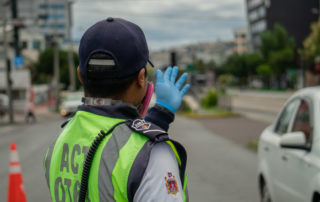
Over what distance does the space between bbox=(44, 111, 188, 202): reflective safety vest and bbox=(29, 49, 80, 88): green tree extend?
8030cm

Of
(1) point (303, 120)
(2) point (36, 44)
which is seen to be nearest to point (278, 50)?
(2) point (36, 44)

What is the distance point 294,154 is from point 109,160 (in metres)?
3.18

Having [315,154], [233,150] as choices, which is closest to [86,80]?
[315,154]

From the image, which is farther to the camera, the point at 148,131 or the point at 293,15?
the point at 293,15

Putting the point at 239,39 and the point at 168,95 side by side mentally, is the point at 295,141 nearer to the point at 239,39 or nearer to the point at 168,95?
the point at 168,95

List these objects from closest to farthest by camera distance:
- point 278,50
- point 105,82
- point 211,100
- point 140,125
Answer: point 140,125 < point 105,82 < point 211,100 < point 278,50

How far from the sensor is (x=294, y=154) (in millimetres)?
4449

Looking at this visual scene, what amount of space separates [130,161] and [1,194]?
681 centimetres

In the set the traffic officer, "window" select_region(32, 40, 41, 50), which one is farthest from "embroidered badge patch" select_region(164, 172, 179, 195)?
"window" select_region(32, 40, 41, 50)

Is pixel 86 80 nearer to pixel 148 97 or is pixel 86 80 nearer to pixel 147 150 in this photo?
pixel 148 97

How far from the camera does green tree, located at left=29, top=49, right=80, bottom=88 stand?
3199 inches

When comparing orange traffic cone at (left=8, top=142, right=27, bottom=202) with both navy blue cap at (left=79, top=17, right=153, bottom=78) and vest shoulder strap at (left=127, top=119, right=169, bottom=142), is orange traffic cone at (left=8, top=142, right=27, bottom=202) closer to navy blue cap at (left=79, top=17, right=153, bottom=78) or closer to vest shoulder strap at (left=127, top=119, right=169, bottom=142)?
navy blue cap at (left=79, top=17, right=153, bottom=78)

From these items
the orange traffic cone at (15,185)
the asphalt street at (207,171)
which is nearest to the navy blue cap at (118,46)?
the orange traffic cone at (15,185)

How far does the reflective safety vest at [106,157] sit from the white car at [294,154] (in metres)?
2.52
